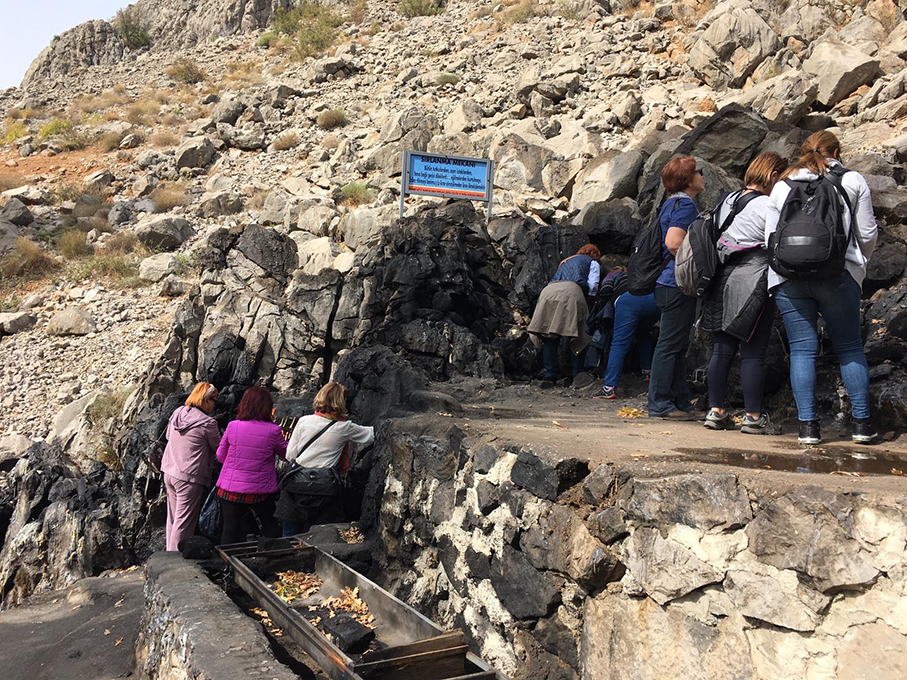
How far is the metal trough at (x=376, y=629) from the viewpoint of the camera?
137 inches

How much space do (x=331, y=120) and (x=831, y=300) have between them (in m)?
18.2

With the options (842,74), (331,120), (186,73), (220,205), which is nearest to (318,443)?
(842,74)

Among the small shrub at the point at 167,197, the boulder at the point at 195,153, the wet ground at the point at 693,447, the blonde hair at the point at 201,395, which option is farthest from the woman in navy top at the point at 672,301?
the boulder at the point at 195,153

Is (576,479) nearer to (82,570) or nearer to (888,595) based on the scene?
(888,595)

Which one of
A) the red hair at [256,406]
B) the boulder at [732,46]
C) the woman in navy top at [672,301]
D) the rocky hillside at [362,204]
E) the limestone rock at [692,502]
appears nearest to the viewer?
the limestone rock at [692,502]

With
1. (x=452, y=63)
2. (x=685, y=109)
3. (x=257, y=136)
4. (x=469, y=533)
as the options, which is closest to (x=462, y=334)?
(x=469, y=533)

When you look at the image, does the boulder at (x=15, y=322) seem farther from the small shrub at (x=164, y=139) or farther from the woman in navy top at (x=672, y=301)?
the woman in navy top at (x=672, y=301)

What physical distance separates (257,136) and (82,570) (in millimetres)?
14996

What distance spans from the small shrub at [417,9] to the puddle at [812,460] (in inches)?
1086

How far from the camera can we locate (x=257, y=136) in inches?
787

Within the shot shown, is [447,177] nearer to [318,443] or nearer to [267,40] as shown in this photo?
[318,443]

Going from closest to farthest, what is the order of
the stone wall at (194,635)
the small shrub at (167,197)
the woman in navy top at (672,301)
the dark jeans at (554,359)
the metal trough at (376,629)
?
the stone wall at (194,635) < the metal trough at (376,629) < the woman in navy top at (672,301) < the dark jeans at (554,359) < the small shrub at (167,197)

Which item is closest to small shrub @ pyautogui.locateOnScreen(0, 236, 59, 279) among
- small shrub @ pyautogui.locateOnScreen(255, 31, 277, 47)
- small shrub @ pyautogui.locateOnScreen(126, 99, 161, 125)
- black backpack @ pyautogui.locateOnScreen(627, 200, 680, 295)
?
small shrub @ pyautogui.locateOnScreen(126, 99, 161, 125)

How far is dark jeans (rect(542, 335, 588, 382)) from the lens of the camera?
26.7 ft
